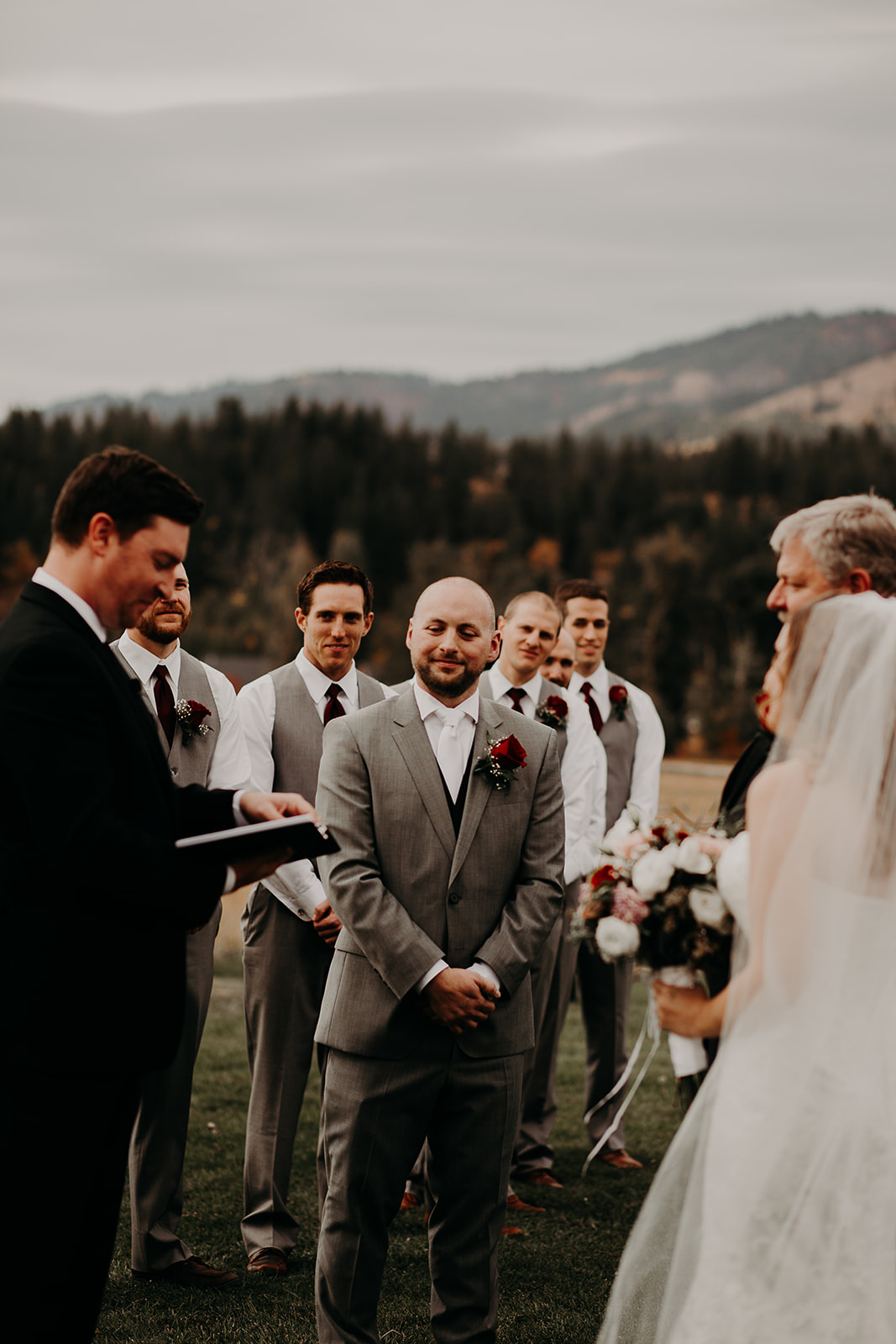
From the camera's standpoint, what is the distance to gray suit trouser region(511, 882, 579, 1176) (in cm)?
661

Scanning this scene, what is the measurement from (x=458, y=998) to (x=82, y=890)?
1502 mm

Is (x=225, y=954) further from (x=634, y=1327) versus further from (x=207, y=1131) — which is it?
(x=634, y=1327)

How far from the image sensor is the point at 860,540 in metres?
3.43

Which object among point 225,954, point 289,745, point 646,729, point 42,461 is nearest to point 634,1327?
point 289,745

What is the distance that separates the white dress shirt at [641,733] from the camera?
7.32 metres

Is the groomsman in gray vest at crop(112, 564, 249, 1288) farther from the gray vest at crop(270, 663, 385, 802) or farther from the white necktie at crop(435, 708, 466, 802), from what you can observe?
the white necktie at crop(435, 708, 466, 802)

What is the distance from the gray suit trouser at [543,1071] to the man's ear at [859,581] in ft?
11.7

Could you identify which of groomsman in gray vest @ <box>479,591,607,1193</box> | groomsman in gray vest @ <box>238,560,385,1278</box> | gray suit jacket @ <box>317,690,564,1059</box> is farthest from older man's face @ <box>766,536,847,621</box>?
groomsman in gray vest @ <box>479,591,607,1193</box>

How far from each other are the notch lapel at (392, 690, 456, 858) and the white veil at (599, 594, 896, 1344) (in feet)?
4.17

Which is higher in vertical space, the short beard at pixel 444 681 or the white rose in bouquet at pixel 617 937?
the short beard at pixel 444 681

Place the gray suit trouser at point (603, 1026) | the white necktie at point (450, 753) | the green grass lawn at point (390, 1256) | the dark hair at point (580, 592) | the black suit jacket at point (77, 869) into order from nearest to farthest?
the black suit jacket at point (77, 869), the white necktie at point (450, 753), the green grass lawn at point (390, 1256), the gray suit trouser at point (603, 1026), the dark hair at point (580, 592)

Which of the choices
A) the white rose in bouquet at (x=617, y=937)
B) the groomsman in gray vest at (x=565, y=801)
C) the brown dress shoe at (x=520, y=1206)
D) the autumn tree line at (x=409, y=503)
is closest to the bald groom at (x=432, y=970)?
the white rose in bouquet at (x=617, y=937)

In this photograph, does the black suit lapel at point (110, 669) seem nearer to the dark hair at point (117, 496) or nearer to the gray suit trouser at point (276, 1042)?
the dark hair at point (117, 496)

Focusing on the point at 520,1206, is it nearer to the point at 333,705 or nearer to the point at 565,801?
the point at 565,801
